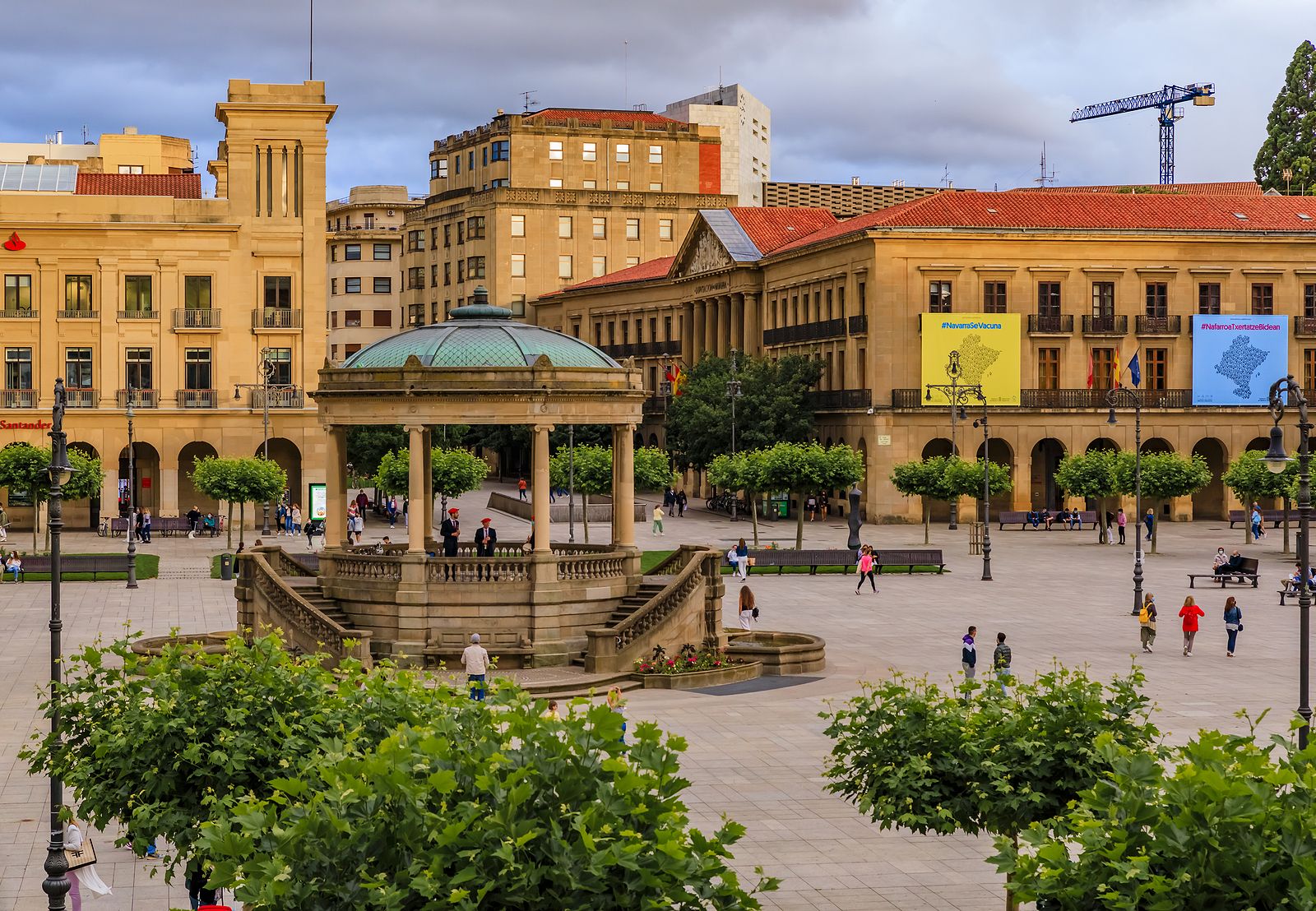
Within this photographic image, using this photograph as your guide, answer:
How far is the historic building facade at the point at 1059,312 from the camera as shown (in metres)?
82.5

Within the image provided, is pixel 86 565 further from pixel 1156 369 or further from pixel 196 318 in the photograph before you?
pixel 1156 369

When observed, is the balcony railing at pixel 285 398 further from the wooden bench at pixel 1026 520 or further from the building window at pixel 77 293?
the wooden bench at pixel 1026 520

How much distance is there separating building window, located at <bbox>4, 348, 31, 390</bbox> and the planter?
167 ft

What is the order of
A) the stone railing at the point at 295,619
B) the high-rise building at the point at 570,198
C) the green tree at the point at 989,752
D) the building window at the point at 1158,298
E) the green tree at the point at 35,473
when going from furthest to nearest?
the high-rise building at the point at 570,198
the building window at the point at 1158,298
the green tree at the point at 35,473
the stone railing at the point at 295,619
the green tree at the point at 989,752

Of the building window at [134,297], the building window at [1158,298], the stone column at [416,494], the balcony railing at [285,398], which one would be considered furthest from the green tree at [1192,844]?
the building window at [1158,298]

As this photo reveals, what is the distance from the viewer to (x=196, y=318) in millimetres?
78000

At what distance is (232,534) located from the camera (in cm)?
7444

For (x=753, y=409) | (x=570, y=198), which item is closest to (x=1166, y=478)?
(x=753, y=409)

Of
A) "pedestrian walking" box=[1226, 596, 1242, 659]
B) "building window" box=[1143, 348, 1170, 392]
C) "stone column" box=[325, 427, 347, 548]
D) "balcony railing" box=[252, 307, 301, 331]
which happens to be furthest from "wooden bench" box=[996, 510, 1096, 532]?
"stone column" box=[325, 427, 347, 548]

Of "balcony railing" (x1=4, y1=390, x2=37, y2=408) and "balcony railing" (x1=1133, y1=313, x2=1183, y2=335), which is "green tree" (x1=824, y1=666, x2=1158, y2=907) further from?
"balcony railing" (x1=1133, y1=313, x2=1183, y2=335)

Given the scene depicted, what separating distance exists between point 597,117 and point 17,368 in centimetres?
6327

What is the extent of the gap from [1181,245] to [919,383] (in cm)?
1379

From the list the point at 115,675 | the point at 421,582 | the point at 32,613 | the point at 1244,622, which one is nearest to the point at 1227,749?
the point at 115,675

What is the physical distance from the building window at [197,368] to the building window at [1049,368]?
36.7m
